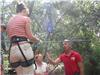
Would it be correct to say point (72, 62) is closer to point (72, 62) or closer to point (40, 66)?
point (72, 62)

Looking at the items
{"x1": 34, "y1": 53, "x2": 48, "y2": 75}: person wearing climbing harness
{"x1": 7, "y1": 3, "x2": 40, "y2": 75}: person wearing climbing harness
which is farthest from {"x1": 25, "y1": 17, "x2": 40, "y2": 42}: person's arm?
{"x1": 34, "y1": 53, "x2": 48, "y2": 75}: person wearing climbing harness

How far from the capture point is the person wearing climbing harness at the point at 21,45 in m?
3.28

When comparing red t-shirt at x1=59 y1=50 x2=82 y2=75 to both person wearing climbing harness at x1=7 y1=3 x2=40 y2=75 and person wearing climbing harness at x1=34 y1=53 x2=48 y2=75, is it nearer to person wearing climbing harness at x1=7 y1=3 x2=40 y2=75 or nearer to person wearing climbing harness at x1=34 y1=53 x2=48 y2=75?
person wearing climbing harness at x1=34 y1=53 x2=48 y2=75

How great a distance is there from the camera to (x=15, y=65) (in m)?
3.29

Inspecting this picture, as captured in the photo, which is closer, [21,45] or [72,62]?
[21,45]

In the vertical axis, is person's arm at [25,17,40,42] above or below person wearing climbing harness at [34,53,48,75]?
above

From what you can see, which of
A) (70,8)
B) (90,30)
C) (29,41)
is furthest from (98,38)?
(29,41)

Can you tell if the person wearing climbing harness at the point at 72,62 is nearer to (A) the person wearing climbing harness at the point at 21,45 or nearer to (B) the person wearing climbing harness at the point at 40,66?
(B) the person wearing climbing harness at the point at 40,66

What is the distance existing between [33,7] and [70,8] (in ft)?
3.70

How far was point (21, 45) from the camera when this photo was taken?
3.30 m

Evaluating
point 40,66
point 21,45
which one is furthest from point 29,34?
point 40,66

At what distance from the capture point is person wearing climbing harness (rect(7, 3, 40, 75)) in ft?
10.8

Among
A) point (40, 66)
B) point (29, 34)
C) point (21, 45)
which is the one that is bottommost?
point (40, 66)

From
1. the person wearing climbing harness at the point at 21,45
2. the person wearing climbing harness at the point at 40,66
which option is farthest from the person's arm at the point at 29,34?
the person wearing climbing harness at the point at 40,66
